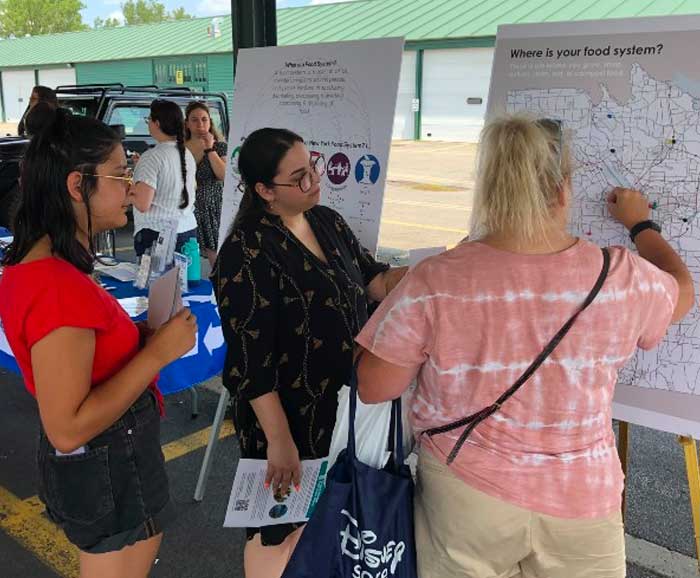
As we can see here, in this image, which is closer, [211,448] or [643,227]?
[643,227]

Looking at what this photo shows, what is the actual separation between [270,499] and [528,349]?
35.9 inches

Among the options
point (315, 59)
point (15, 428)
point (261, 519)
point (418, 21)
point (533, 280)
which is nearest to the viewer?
point (533, 280)

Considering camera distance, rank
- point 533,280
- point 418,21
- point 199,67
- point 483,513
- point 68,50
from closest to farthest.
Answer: point 533,280 → point 483,513 → point 418,21 → point 199,67 → point 68,50

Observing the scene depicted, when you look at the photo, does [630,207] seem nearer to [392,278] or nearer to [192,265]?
[392,278]

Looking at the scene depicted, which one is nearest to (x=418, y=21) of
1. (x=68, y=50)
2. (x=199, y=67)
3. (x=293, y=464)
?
(x=199, y=67)

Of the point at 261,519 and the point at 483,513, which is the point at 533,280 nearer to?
the point at 483,513

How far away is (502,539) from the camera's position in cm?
128

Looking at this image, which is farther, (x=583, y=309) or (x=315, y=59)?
(x=315, y=59)

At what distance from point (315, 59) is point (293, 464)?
1599 mm

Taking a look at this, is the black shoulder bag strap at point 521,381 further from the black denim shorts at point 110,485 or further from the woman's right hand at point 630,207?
the black denim shorts at point 110,485

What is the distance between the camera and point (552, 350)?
118 centimetres

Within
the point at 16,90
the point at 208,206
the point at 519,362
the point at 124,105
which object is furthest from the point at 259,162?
the point at 16,90

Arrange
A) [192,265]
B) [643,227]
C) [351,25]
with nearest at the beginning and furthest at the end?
1. [643,227]
2. [192,265]
3. [351,25]

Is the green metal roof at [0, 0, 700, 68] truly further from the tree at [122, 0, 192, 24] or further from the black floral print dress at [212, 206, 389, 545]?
the tree at [122, 0, 192, 24]
